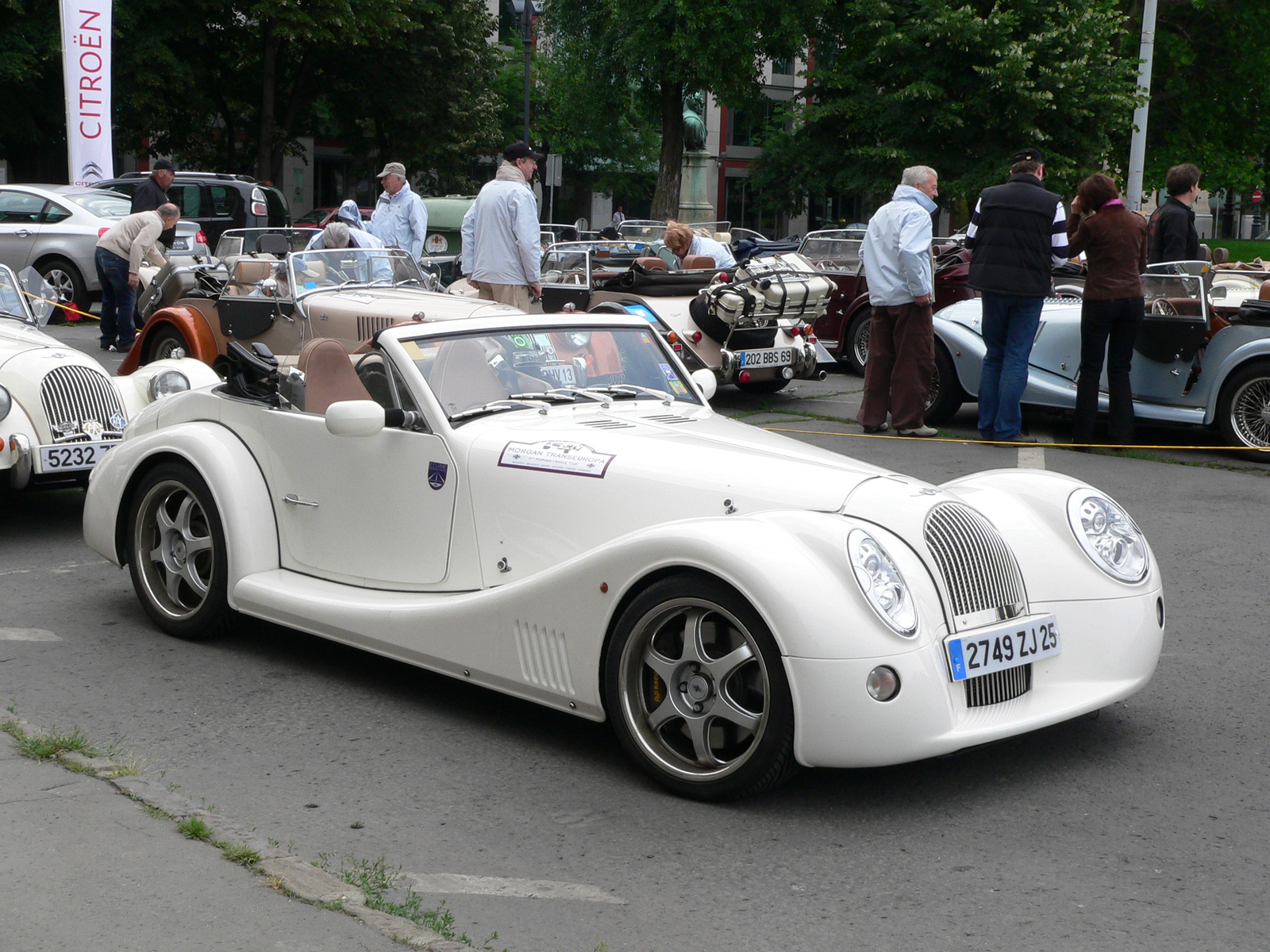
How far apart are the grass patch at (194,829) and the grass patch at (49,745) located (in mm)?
755

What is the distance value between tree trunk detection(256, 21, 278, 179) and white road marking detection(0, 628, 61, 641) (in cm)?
3171

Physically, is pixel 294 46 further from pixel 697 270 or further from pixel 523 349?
pixel 523 349

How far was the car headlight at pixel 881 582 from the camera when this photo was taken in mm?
3805

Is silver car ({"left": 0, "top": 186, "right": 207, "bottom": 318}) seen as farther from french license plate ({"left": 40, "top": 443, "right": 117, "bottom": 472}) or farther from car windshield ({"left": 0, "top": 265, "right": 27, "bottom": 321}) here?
french license plate ({"left": 40, "top": 443, "right": 117, "bottom": 472})

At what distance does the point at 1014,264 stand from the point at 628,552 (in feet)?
22.5

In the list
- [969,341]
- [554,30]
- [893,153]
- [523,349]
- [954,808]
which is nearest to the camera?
[954,808]

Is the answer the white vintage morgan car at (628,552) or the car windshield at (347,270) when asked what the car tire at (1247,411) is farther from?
the car windshield at (347,270)

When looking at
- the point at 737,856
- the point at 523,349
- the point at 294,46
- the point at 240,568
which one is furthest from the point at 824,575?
the point at 294,46

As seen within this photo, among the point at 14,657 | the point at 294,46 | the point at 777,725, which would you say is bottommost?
the point at 14,657

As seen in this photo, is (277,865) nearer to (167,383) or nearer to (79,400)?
(79,400)

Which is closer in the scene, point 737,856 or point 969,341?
point 737,856

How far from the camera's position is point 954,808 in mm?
3957

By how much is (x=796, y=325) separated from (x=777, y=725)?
9.02 meters

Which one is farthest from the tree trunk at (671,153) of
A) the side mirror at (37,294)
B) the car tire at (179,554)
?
the car tire at (179,554)
